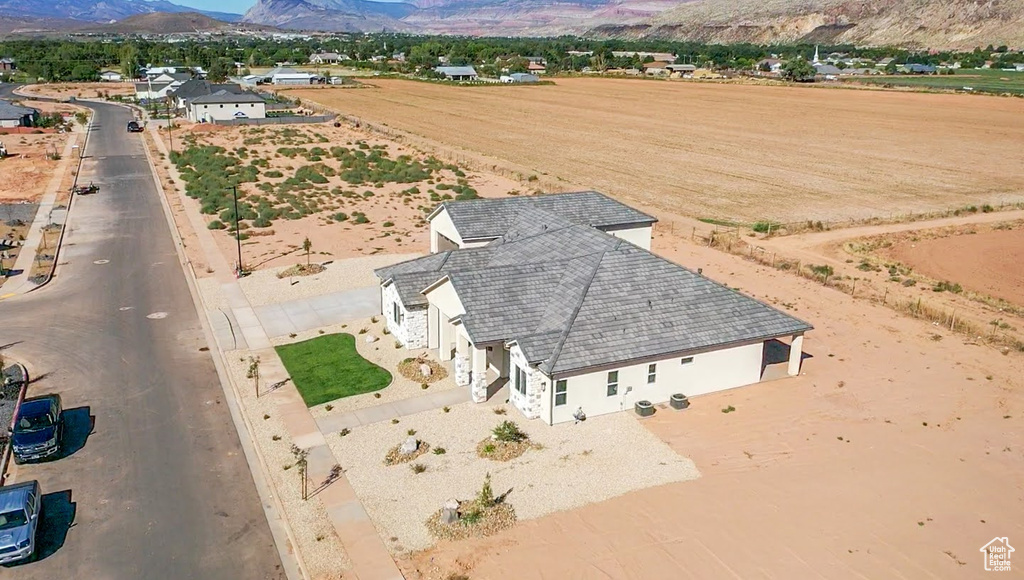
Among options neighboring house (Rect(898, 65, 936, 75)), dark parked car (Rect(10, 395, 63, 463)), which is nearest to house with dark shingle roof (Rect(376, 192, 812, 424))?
dark parked car (Rect(10, 395, 63, 463))

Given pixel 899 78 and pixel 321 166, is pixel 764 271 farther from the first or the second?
pixel 899 78

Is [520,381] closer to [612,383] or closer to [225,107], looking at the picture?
[612,383]

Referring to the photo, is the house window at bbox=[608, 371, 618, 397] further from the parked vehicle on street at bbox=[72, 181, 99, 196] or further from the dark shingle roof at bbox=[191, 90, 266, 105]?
the dark shingle roof at bbox=[191, 90, 266, 105]

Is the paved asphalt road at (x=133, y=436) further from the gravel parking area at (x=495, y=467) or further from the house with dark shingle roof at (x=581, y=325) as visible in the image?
the house with dark shingle roof at (x=581, y=325)

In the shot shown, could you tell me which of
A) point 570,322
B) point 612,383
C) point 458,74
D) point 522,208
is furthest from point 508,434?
point 458,74

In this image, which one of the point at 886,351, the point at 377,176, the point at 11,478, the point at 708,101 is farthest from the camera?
the point at 708,101

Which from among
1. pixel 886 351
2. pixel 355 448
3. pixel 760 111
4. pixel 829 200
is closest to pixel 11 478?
pixel 355 448
